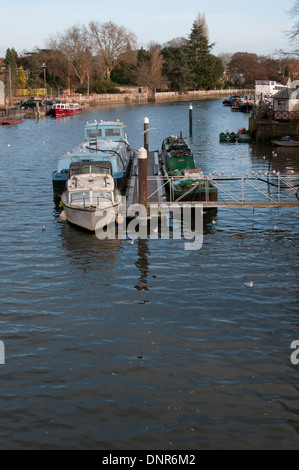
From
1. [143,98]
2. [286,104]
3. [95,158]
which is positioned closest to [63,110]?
[143,98]

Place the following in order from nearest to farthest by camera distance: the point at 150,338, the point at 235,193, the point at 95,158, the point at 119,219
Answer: the point at 150,338
the point at 119,219
the point at 95,158
the point at 235,193

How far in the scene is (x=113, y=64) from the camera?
151m

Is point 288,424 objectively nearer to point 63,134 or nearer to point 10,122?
point 63,134

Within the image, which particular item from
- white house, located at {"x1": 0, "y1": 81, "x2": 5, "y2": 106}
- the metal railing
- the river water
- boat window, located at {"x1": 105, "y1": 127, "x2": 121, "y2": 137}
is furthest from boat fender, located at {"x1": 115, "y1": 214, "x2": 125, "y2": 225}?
white house, located at {"x1": 0, "y1": 81, "x2": 5, "y2": 106}

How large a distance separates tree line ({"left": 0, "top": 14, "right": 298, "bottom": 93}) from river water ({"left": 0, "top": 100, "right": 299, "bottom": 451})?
370ft

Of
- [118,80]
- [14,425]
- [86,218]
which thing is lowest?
[14,425]

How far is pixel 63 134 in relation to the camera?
70.2m

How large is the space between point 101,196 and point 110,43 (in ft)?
439

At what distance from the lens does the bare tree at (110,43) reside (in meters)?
147

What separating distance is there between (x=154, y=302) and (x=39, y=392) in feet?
17.8

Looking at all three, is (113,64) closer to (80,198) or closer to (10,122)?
(10,122)

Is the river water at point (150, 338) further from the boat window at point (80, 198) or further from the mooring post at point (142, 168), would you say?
the mooring post at point (142, 168)

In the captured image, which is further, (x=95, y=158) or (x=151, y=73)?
(x=151, y=73)

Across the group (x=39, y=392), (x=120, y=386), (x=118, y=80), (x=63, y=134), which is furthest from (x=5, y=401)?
(x=118, y=80)
